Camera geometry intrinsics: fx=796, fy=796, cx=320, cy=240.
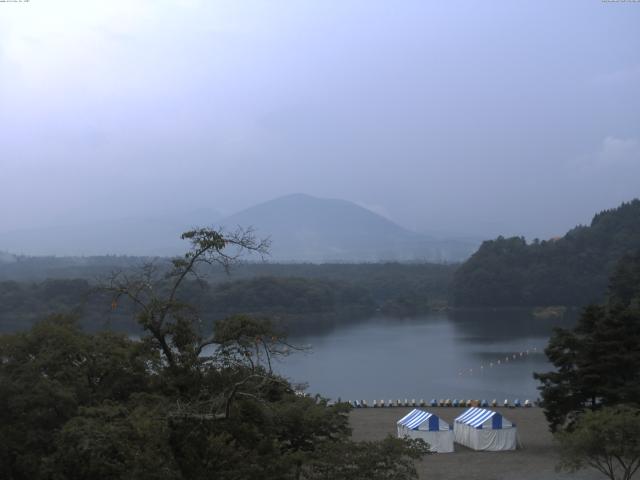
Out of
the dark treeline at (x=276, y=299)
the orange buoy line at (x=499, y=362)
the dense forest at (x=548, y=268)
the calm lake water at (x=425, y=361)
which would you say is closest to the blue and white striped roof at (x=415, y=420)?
the calm lake water at (x=425, y=361)

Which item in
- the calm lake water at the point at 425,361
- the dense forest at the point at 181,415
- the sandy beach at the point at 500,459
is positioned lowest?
the calm lake water at the point at 425,361

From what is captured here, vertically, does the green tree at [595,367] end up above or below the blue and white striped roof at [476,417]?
above

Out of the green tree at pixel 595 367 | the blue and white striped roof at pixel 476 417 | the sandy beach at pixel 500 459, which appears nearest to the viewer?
the sandy beach at pixel 500 459

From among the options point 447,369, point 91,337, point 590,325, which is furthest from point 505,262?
point 91,337

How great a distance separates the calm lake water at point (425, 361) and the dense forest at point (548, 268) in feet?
35.5

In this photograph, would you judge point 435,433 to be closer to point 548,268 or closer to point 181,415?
point 181,415

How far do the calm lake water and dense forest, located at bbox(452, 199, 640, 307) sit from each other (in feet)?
35.5

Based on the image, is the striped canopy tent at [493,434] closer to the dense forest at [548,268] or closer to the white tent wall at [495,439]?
the white tent wall at [495,439]

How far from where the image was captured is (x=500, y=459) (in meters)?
11.8

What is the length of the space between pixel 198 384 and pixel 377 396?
15952 millimetres

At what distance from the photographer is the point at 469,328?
41188mm

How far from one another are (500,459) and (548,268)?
4653 centimetres

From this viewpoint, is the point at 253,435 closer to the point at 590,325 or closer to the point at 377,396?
the point at 590,325

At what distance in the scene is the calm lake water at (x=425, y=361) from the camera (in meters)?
22.4
